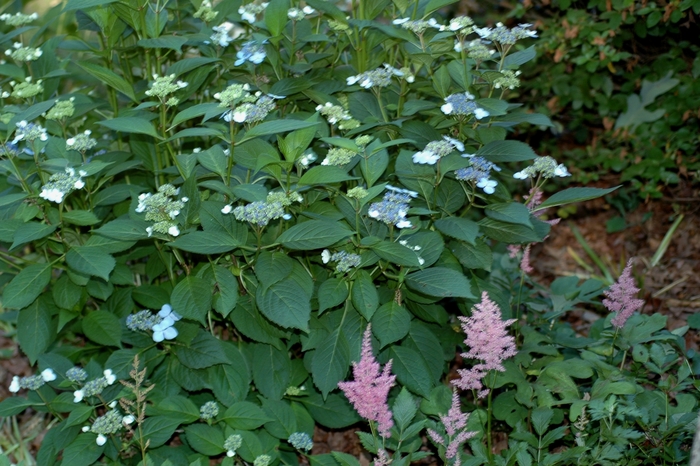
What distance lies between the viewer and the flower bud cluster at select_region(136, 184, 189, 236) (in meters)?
2.01

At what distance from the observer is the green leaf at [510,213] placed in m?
2.11

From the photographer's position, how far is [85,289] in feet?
7.86

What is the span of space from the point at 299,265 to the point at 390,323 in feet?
1.05

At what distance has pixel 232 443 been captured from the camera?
212 centimetres

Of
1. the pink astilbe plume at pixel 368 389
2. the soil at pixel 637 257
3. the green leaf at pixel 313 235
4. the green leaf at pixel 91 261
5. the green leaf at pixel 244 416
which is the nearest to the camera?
the pink astilbe plume at pixel 368 389

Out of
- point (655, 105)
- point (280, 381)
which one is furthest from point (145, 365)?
point (655, 105)

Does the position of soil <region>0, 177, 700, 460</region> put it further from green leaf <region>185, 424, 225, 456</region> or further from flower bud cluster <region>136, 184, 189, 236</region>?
flower bud cluster <region>136, 184, 189, 236</region>

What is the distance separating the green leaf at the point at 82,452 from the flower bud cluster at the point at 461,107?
4.54ft

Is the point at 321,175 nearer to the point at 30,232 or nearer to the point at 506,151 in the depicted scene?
the point at 506,151

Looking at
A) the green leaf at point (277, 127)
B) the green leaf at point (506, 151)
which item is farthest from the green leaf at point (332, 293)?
the green leaf at point (506, 151)

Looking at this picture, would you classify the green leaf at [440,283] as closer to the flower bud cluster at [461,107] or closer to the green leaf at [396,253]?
the green leaf at [396,253]

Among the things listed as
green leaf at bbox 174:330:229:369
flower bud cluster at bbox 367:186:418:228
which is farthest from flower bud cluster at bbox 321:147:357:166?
green leaf at bbox 174:330:229:369

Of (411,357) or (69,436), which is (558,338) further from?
(69,436)

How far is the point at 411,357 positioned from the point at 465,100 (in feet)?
2.53
